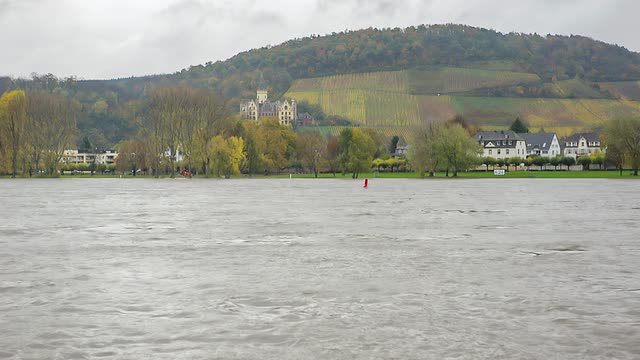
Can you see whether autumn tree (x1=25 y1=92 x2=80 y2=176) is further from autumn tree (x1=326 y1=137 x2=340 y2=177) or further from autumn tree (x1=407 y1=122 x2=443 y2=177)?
autumn tree (x1=407 y1=122 x2=443 y2=177)

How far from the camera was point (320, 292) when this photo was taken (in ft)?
52.8

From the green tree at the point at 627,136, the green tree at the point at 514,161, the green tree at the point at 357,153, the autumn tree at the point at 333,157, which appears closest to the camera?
the green tree at the point at 627,136

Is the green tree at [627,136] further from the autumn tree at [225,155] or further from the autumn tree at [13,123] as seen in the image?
the autumn tree at [13,123]

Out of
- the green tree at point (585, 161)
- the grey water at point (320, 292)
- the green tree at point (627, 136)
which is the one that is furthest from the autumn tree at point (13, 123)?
the green tree at point (585, 161)

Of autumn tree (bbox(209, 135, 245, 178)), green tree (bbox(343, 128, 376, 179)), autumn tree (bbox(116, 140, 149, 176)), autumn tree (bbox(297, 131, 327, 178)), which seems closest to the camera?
autumn tree (bbox(209, 135, 245, 178))

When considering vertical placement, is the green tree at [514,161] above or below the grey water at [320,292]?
above

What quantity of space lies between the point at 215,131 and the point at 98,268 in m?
117

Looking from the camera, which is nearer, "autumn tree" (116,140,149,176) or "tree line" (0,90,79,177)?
"tree line" (0,90,79,177)

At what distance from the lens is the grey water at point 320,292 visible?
1145 centimetres

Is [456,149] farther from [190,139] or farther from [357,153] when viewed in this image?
[190,139]

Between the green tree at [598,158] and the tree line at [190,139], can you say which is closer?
the tree line at [190,139]

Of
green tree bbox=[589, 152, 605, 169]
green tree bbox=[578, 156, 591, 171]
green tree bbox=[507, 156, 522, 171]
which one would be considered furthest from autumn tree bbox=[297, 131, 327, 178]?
green tree bbox=[589, 152, 605, 169]

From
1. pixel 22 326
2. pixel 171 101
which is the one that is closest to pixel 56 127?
pixel 171 101

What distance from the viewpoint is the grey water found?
1145 cm
